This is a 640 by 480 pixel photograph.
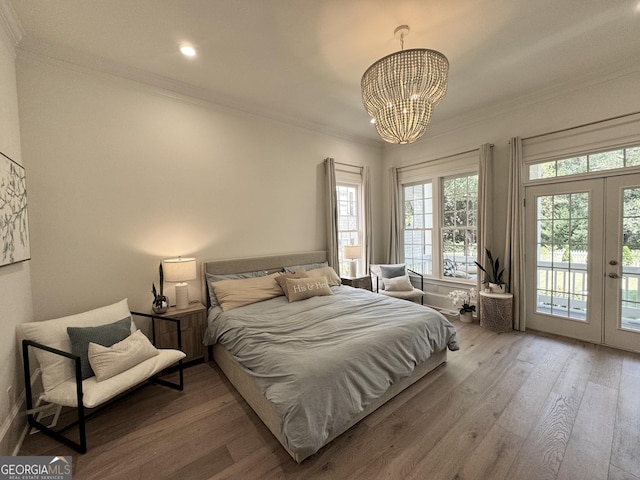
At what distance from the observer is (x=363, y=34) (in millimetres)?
2336

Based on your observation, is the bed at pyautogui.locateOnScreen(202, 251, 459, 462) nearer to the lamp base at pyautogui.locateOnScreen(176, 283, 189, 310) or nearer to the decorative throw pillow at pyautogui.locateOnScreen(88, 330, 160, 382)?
the lamp base at pyautogui.locateOnScreen(176, 283, 189, 310)

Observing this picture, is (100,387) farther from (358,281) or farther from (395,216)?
(395,216)

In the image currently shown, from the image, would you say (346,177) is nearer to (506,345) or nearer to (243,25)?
(243,25)

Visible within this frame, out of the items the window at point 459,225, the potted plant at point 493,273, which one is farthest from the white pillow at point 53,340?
the window at point 459,225

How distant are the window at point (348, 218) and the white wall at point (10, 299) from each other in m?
3.84

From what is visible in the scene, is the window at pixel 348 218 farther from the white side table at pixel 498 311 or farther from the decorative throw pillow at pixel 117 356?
the decorative throw pillow at pixel 117 356

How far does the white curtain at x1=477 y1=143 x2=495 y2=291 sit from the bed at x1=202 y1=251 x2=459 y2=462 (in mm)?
1830

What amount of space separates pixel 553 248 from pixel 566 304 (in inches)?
28.8

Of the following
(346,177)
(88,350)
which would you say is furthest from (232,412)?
(346,177)

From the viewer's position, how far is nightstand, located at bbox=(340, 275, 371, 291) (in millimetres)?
4398

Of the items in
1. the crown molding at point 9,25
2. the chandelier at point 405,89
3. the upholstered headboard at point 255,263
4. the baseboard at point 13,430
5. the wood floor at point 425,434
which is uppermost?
the crown molding at point 9,25

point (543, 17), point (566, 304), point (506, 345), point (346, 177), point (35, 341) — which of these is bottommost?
point (506, 345)

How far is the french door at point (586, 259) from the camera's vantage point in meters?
3.01

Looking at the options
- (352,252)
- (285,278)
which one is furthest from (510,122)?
(285,278)
